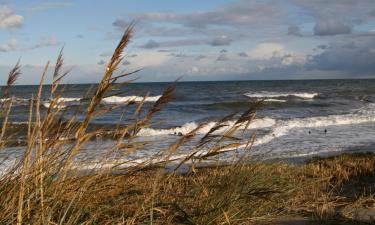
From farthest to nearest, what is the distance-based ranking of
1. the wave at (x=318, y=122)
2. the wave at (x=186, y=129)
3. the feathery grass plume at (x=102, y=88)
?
the wave at (x=318, y=122) < the wave at (x=186, y=129) < the feathery grass plume at (x=102, y=88)

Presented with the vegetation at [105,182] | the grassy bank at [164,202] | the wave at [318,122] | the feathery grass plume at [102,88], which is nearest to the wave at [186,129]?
the wave at [318,122]

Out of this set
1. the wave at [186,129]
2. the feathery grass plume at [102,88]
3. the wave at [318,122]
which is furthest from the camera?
the wave at [318,122]

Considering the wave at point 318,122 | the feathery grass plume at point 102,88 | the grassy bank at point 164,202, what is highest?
the feathery grass plume at point 102,88

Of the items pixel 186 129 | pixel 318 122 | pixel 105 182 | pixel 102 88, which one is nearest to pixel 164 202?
pixel 105 182

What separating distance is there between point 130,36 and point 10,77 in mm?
777

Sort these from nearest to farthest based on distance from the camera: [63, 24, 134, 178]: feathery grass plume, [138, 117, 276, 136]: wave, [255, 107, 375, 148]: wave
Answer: [63, 24, 134, 178]: feathery grass plume < [138, 117, 276, 136]: wave < [255, 107, 375, 148]: wave

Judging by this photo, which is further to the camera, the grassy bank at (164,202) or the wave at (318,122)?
the wave at (318,122)

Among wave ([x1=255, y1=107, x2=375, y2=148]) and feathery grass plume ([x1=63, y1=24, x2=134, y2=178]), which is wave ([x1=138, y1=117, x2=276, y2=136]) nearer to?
wave ([x1=255, y1=107, x2=375, y2=148])

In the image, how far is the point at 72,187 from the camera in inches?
114

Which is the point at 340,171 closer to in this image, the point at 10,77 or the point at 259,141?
the point at 10,77

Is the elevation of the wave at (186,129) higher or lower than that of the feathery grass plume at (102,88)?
lower

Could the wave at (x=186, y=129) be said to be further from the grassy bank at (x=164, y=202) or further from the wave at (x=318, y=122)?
the grassy bank at (x=164, y=202)

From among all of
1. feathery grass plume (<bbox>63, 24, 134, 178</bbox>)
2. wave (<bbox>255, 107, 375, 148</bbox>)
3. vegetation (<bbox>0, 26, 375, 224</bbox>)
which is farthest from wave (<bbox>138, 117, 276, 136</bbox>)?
feathery grass plume (<bbox>63, 24, 134, 178</bbox>)

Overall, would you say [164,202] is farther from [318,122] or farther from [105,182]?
[318,122]
